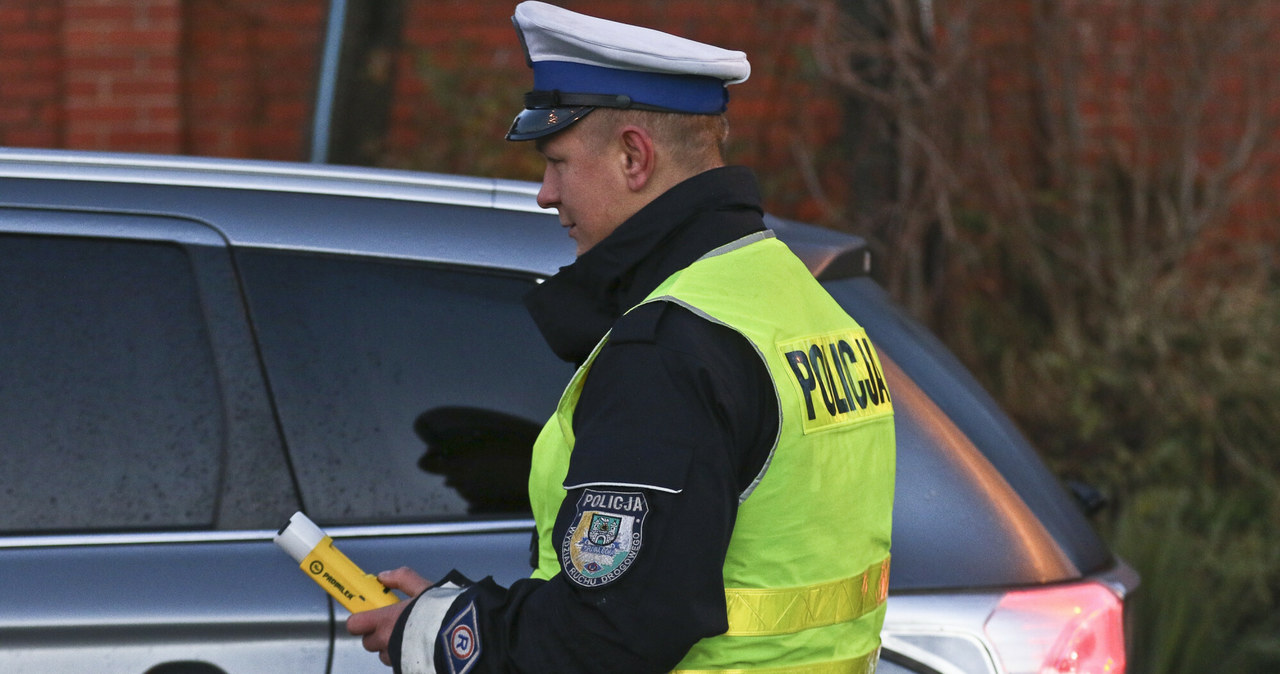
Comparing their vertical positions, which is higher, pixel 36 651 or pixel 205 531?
pixel 205 531

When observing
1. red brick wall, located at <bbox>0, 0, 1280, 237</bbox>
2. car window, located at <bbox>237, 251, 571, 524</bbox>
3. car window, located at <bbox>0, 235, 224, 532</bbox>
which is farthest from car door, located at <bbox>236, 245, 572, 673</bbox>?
red brick wall, located at <bbox>0, 0, 1280, 237</bbox>

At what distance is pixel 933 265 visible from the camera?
580 centimetres

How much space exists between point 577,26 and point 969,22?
4684 millimetres

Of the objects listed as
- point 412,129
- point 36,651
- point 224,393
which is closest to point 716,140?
point 224,393

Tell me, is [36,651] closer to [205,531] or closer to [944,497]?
[205,531]

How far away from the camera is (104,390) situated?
6.47 feet

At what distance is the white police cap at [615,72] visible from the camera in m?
1.54

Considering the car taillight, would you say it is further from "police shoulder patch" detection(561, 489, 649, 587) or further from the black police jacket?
"police shoulder patch" detection(561, 489, 649, 587)

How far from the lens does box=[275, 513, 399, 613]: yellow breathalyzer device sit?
1.67 metres

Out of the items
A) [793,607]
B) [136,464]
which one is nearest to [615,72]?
[793,607]

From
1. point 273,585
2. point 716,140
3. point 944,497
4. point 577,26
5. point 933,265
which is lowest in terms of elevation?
point 933,265

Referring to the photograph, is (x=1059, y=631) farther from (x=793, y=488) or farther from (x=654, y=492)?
(x=654, y=492)

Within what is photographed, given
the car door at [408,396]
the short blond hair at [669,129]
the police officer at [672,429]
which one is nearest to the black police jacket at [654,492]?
the police officer at [672,429]

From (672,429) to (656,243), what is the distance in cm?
29
